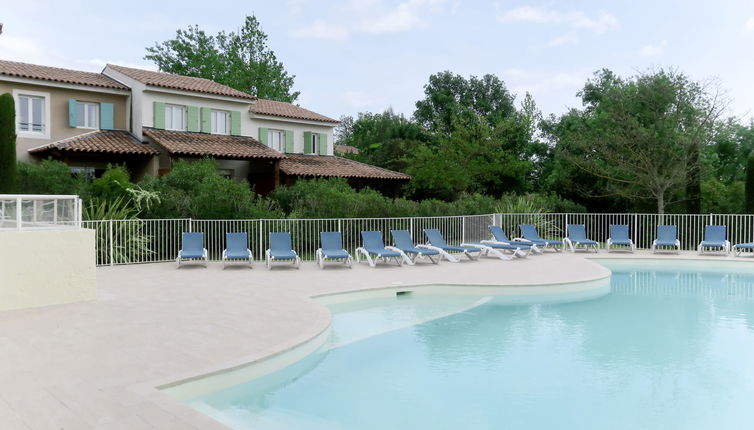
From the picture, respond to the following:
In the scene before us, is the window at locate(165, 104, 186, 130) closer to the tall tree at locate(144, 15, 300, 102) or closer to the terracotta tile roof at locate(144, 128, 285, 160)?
the terracotta tile roof at locate(144, 128, 285, 160)

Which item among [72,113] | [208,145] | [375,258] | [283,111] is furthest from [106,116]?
[375,258]

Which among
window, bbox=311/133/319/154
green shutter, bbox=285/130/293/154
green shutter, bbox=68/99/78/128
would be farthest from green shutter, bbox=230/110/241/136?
green shutter, bbox=68/99/78/128

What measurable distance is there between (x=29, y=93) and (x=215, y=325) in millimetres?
19187

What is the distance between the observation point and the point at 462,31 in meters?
22.6

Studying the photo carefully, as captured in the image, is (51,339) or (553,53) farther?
(553,53)

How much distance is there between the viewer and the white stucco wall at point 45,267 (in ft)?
28.6

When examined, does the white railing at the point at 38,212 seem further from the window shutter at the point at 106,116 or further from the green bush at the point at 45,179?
the window shutter at the point at 106,116

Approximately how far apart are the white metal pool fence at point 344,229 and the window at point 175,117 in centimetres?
1076

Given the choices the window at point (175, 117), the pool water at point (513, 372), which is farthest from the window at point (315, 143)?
the pool water at point (513, 372)

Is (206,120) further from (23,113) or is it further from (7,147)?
(7,147)

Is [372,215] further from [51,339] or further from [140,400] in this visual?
[140,400]

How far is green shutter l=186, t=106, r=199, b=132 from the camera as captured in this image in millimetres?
25750

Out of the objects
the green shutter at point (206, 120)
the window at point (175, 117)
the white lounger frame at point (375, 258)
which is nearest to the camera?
the white lounger frame at point (375, 258)

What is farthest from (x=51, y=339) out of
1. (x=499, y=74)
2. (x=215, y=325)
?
(x=499, y=74)
